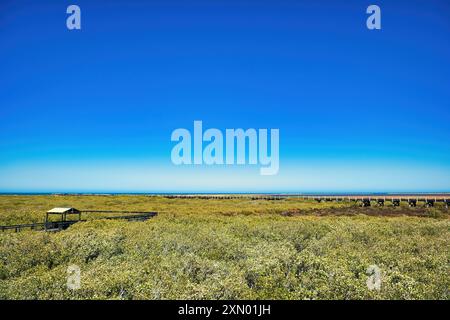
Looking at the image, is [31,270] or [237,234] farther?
[237,234]

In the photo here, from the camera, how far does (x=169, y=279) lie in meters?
8.69

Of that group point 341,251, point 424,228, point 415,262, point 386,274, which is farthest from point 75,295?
point 424,228

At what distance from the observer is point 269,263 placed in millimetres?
9922

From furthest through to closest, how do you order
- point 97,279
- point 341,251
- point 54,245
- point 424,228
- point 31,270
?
point 424,228 < point 54,245 < point 341,251 < point 31,270 < point 97,279

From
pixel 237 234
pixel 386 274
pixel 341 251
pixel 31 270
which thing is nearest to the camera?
pixel 386 274
